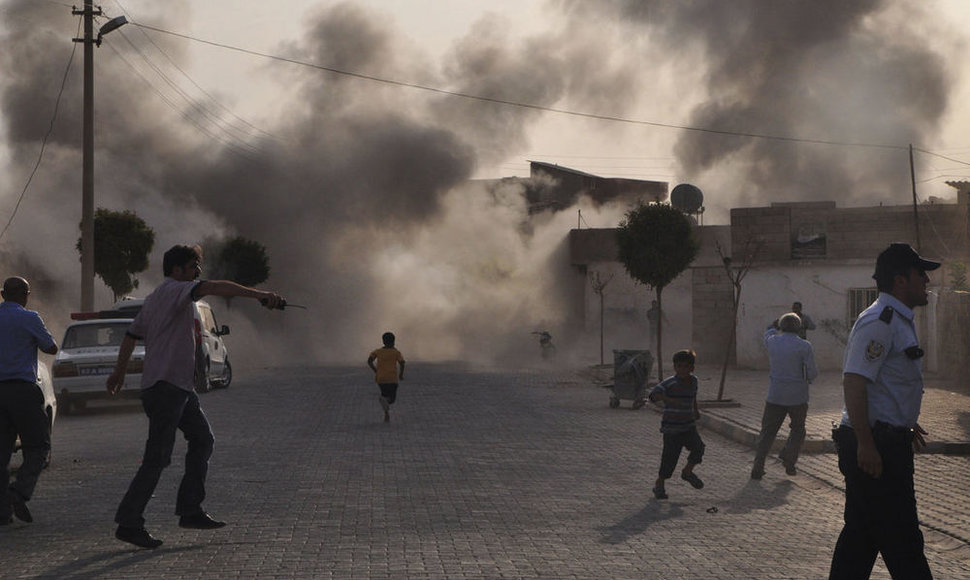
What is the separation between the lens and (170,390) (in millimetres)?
Result: 7078

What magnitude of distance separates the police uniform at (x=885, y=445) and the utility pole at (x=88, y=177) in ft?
73.1

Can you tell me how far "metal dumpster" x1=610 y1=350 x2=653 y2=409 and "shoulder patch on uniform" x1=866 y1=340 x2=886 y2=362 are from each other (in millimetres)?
13965

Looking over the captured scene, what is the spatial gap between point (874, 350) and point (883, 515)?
636mm

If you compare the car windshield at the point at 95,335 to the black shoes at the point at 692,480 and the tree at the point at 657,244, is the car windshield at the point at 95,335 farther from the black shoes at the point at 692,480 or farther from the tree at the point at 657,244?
the tree at the point at 657,244

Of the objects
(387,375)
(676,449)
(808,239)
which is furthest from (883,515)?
(808,239)

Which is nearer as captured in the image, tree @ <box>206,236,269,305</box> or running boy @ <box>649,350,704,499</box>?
running boy @ <box>649,350,704,499</box>

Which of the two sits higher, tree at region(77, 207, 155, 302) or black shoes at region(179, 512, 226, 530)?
tree at region(77, 207, 155, 302)

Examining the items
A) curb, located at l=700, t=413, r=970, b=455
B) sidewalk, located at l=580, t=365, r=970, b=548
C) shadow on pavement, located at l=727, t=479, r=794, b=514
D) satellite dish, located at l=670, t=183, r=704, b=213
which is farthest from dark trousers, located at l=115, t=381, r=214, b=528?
satellite dish, located at l=670, t=183, r=704, b=213

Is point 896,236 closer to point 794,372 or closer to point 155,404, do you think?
point 794,372

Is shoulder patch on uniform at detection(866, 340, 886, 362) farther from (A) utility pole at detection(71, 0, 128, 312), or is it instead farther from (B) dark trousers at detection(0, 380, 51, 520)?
(A) utility pole at detection(71, 0, 128, 312)

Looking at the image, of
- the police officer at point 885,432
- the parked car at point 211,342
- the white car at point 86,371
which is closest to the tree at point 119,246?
the parked car at point 211,342

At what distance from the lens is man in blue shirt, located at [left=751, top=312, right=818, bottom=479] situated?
419 inches

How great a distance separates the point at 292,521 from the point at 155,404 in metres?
1.35

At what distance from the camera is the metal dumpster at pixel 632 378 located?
18.8 m
